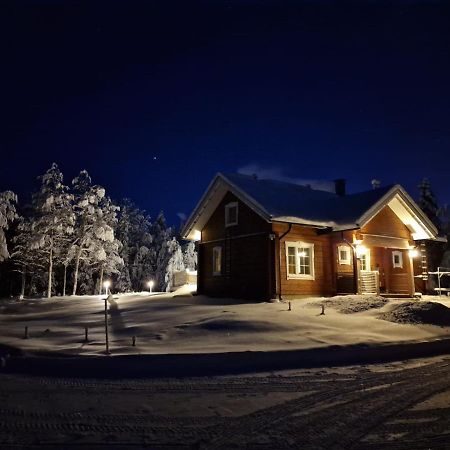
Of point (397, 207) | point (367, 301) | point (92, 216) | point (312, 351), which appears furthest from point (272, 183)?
point (92, 216)

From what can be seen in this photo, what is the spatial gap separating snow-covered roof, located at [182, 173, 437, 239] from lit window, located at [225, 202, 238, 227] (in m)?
0.90

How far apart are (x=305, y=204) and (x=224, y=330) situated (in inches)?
505

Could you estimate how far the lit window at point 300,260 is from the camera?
21453mm

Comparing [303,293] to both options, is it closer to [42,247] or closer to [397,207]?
[397,207]

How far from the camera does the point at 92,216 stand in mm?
38812

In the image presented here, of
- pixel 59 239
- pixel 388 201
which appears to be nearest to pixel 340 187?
pixel 388 201

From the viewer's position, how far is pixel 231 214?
23953 mm

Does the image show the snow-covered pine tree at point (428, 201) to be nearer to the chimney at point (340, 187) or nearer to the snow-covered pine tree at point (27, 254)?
the chimney at point (340, 187)

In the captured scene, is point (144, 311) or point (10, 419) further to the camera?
point (144, 311)

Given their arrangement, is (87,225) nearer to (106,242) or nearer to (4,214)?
(106,242)

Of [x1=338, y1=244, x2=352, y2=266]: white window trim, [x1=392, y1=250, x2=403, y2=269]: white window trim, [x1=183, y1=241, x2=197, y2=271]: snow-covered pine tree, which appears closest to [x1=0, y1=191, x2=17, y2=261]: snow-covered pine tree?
[x1=338, y1=244, x2=352, y2=266]: white window trim

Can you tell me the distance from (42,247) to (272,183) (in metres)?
22.0

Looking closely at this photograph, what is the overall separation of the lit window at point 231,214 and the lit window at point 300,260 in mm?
3600

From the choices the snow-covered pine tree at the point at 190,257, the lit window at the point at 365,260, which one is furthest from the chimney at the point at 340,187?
the snow-covered pine tree at the point at 190,257
